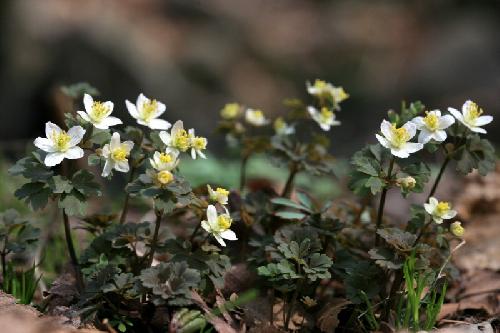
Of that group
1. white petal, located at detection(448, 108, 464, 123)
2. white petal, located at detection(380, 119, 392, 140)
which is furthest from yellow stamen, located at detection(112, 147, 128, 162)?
white petal, located at detection(448, 108, 464, 123)

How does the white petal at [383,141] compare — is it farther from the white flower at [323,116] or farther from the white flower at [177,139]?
the white flower at [177,139]

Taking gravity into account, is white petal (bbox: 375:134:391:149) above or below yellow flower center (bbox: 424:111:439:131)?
below

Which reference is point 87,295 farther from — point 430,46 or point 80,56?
point 430,46

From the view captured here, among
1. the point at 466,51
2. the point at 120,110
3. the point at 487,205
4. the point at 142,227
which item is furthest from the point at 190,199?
the point at 466,51

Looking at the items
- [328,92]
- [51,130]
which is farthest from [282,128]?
[51,130]

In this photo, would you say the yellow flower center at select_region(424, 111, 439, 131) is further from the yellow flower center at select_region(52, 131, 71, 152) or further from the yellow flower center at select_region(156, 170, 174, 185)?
the yellow flower center at select_region(52, 131, 71, 152)

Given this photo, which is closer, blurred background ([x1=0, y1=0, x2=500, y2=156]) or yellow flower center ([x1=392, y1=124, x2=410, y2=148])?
yellow flower center ([x1=392, y1=124, x2=410, y2=148])

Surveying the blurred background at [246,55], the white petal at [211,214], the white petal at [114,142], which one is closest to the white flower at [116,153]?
the white petal at [114,142]
